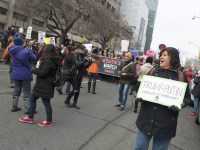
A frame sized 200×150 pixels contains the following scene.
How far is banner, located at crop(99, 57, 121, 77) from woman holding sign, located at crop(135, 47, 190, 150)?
14.1 meters

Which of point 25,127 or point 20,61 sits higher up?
point 20,61

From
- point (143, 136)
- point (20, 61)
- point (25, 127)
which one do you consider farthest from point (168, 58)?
point (20, 61)

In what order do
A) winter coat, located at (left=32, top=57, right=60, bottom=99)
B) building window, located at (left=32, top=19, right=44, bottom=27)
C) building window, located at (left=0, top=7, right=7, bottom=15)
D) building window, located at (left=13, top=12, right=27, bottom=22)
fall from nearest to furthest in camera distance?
1. winter coat, located at (left=32, top=57, right=60, bottom=99)
2. building window, located at (left=0, top=7, right=7, bottom=15)
3. building window, located at (left=13, top=12, right=27, bottom=22)
4. building window, located at (left=32, top=19, right=44, bottom=27)

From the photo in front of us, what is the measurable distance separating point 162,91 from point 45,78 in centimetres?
289

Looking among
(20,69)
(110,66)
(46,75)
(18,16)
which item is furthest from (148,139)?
(18,16)

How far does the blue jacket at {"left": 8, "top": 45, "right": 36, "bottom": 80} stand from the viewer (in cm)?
661

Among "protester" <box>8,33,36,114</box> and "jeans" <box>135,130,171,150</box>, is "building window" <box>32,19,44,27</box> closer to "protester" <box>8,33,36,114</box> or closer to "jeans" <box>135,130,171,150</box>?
"protester" <box>8,33,36,114</box>

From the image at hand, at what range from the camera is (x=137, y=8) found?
4685 inches

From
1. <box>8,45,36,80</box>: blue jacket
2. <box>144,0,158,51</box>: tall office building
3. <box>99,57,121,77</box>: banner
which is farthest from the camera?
<box>144,0,158,51</box>: tall office building

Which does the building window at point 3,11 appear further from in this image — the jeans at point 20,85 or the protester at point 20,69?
the jeans at point 20,85

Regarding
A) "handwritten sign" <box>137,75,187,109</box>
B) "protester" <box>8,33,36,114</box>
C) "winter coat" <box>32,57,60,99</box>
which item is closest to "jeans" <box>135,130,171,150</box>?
"handwritten sign" <box>137,75,187,109</box>

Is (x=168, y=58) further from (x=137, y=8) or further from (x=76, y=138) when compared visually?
(x=137, y=8)

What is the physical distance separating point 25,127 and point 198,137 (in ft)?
13.5

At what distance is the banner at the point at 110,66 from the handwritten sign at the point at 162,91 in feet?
46.1
